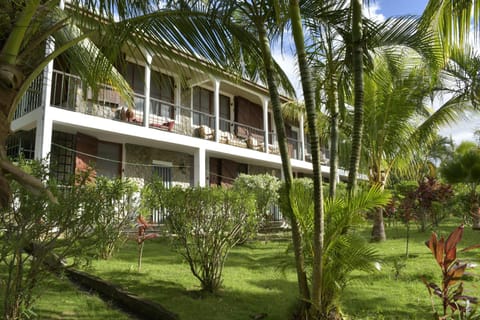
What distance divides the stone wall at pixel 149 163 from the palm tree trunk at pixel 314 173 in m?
9.27

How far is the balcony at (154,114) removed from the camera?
11.3m

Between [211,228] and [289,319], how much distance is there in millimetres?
1829

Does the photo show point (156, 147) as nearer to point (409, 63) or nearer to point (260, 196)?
point (260, 196)

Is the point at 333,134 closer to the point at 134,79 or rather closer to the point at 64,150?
the point at 64,150

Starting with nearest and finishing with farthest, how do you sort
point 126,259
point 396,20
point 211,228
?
point 396,20
point 211,228
point 126,259

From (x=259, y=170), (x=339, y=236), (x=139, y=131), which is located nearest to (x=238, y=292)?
(x=339, y=236)

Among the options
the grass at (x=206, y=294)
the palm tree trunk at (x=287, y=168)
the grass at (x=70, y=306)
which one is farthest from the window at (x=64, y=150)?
the palm tree trunk at (x=287, y=168)

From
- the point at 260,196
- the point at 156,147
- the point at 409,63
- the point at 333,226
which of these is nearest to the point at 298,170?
the point at 156,147

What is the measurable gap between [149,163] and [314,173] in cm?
1106

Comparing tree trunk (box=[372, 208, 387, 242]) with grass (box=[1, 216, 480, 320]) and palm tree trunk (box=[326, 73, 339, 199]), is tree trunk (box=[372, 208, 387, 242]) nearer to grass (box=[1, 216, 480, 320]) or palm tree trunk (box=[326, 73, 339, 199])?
grass (box=[1, 216, 480, 320])

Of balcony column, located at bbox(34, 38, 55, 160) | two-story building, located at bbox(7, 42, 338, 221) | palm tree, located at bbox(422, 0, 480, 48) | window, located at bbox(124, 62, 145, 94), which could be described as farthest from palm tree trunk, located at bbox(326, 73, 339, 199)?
window, located at bbox(124, 62, 145, 94)

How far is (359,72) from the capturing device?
14.4 feet

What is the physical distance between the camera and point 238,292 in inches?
225

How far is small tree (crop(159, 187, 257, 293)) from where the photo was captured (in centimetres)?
554
